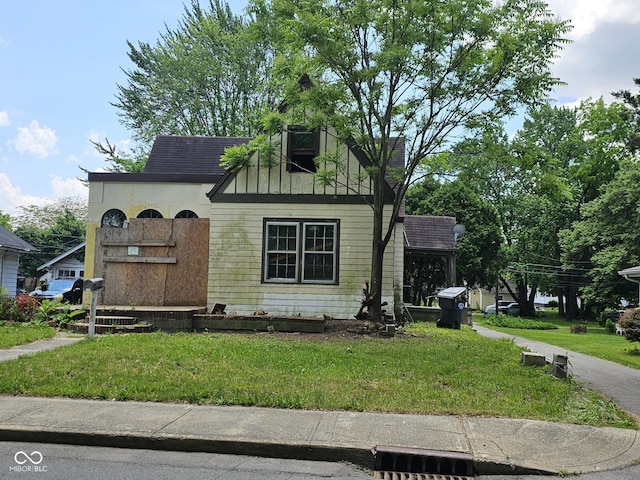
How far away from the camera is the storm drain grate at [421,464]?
4.71 meters

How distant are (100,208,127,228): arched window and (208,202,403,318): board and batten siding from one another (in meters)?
4.20

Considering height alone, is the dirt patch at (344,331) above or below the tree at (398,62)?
below

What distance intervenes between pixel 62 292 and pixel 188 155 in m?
9.52

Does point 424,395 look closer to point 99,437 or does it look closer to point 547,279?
point 99,437

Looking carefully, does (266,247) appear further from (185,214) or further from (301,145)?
(185,214)

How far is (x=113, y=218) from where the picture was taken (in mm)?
17531

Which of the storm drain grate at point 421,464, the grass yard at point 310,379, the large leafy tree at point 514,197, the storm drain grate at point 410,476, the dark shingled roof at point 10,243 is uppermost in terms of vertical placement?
the large leafy tree at point 514,197

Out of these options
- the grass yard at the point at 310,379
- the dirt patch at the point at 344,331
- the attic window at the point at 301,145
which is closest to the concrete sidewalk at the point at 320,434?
the grass yard at the point at 310,379

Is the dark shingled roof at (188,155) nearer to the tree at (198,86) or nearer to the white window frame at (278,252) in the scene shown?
the white window frame at (278,252)

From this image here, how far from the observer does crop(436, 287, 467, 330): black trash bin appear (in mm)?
16688

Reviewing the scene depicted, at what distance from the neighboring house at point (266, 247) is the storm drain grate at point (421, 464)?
9.91 m

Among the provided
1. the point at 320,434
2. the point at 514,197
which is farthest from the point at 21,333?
the point at 514,197

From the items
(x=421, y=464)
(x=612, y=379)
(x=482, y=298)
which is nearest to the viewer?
(x=421, y=464)

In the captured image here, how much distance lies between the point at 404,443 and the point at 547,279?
46692mm
